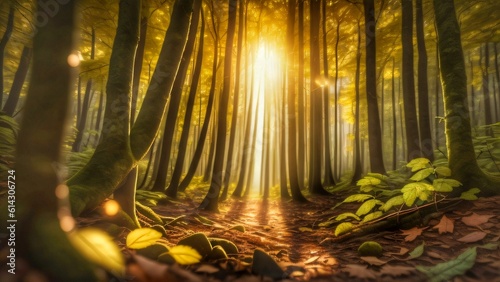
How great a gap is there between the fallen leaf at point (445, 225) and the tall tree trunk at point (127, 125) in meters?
3.56

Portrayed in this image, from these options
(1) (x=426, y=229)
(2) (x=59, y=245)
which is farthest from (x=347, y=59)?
(2) (x=59, y=245)

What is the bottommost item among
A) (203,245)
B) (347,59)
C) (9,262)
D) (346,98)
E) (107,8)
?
(203,245)

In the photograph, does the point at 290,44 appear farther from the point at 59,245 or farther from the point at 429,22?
the point at 59,245

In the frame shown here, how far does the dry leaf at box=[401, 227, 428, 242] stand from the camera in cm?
265

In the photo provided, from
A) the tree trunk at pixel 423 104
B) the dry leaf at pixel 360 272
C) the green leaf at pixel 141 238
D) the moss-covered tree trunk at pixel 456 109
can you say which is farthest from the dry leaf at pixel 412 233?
the tree trunk at pixel 423 104

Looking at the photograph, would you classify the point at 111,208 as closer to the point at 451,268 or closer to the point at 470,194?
the point at 451,268

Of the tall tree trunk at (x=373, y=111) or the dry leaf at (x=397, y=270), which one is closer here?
the dry leaf at (x=397, y=270)

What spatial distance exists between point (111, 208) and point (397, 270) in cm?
303

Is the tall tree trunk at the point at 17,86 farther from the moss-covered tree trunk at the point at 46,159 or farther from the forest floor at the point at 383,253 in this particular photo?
the moss-covered tree trunk at the point at 46,159

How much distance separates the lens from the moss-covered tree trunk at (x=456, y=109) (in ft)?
10.8

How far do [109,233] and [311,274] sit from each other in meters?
2.03

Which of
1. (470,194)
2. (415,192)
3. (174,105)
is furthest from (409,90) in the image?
(174,105)

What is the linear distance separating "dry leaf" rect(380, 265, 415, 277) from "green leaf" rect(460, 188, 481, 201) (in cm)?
167

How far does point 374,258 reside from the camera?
2.33 metres
